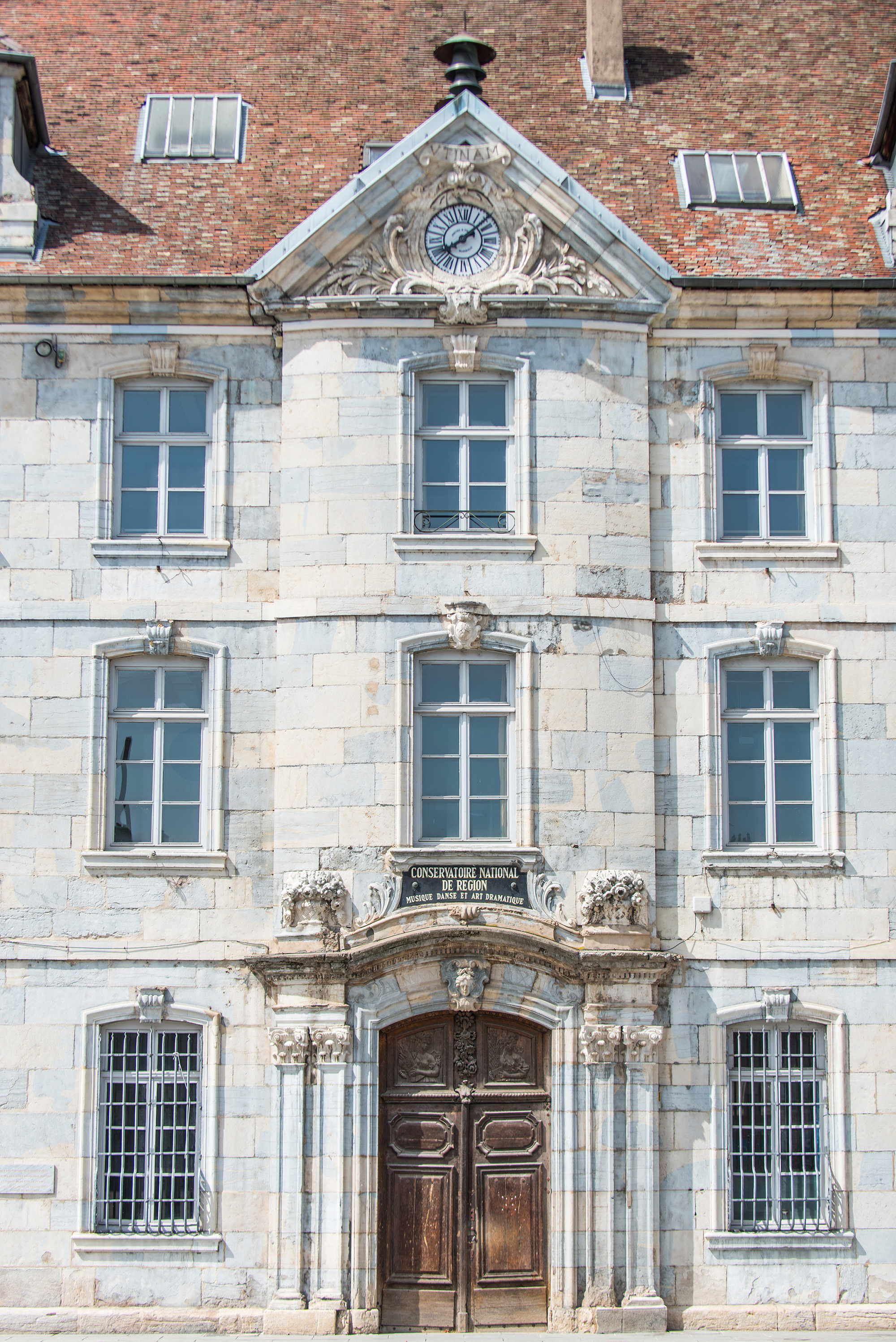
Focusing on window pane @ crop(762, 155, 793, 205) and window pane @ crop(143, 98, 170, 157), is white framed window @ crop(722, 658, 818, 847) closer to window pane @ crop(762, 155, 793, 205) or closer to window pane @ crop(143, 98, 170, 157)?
window pane @ crop(762, 155, 793, 205)

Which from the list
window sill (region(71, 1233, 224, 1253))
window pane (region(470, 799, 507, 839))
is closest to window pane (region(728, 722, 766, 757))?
window pane (region(470, 799, 507, 839))

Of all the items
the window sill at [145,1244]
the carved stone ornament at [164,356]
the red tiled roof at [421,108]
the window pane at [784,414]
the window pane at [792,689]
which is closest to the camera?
the window sill at [145,1244]

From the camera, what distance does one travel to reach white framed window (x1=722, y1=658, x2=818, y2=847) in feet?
55.0

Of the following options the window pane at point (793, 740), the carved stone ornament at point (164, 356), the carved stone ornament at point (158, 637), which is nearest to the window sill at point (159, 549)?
the carved stone ornament at point (158, 637)

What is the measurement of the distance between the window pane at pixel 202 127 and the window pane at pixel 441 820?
27.5 ft

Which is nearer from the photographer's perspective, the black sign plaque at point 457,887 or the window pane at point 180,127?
the black sign plaque at point 457,887

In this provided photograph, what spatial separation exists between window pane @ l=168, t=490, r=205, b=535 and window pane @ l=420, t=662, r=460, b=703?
2.83 m

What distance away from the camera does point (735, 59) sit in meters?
20.7

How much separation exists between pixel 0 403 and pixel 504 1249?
32.7ft

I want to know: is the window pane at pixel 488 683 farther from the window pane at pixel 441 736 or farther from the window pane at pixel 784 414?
the window pane at pixel 784 414

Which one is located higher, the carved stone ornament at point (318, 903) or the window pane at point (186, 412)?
the window pane at point (186, 412)

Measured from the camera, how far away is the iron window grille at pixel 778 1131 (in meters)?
16.1

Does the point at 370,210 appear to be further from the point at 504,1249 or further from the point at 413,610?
the point at 504,1249

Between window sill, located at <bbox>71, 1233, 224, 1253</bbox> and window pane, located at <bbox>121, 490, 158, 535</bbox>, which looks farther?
window pane, located at <bbox>121, 490, 158, 535</bbox>
